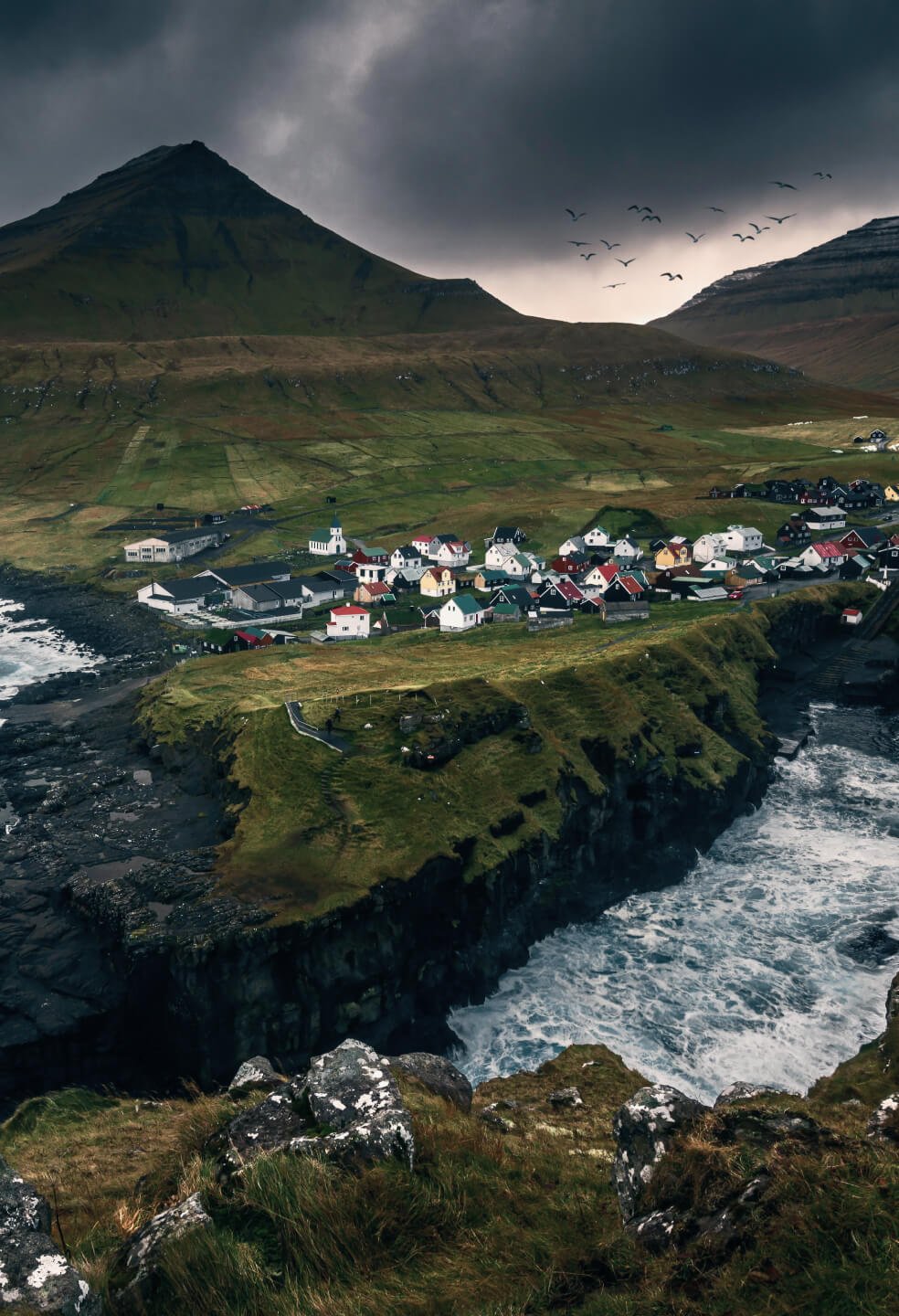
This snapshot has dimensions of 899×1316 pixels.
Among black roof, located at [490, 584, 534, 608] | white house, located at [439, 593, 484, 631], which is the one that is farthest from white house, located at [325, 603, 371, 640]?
black roof, located at [490, 584, 534, 608]

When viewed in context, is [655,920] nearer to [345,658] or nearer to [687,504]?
[345,658]

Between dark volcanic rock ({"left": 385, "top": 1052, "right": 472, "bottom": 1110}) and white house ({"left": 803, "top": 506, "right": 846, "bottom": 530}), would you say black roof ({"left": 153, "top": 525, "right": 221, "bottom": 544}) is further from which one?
dark volcanic rock ({"left": 385, "top": 1052, "right": 472, "bottom": 1110})

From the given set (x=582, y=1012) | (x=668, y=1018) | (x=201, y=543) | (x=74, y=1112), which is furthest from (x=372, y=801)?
(x=201, y=543)

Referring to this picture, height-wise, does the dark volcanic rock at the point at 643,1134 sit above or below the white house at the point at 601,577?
below

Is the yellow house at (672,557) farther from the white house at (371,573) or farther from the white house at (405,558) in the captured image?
the white house at (371,573)

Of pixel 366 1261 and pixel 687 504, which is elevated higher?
pixel 687 504

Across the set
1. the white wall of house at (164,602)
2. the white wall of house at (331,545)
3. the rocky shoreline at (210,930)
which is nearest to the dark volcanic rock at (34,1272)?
the rocky shoreline at (210,930)
